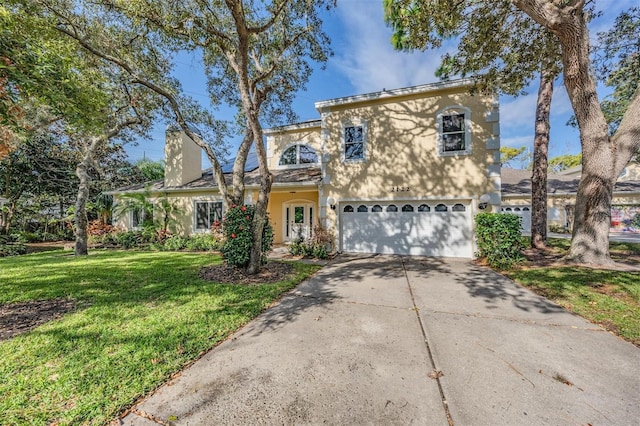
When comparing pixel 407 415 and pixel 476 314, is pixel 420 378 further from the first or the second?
pixel 476 314

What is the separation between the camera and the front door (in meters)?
12.9

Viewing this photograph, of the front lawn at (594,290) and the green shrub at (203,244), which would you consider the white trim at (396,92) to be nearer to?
the front lawn at (594,290)

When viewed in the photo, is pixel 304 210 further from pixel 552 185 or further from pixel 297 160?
pixel 552 185

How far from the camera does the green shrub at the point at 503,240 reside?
695 centimetres

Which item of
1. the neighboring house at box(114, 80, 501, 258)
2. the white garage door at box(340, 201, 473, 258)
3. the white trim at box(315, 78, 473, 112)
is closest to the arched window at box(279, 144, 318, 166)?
the neighboring house at box(114, 80, 501, 258)

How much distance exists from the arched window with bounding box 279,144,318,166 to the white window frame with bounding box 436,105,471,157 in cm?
578

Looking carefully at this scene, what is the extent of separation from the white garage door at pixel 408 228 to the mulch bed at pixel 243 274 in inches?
142

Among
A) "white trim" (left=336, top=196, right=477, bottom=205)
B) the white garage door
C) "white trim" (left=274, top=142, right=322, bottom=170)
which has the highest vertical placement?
"white trim" (left=274, top=142, right=322, bottom=170)

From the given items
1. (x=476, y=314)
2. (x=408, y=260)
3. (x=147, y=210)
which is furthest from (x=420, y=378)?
(x=147, y=210)

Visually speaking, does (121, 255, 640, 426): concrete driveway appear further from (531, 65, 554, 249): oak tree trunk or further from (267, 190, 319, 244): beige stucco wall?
(267, 190, 319, 244): beige stucco wall

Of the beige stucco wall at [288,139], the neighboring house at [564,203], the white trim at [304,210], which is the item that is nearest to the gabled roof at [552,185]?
the neighboring house at [564,203]

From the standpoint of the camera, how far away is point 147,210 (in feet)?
41.6

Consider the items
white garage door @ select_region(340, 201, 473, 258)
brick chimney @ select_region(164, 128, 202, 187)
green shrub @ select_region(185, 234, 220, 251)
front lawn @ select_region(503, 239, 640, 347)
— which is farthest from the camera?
brick chimney @ select_region(164, 128, 202, 187)

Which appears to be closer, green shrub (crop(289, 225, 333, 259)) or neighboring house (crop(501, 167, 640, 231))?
green shrub (crop(289, 225, 333, 259))
